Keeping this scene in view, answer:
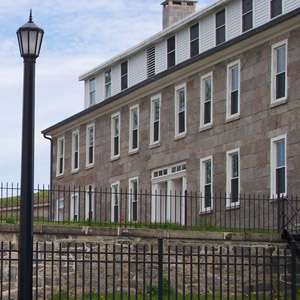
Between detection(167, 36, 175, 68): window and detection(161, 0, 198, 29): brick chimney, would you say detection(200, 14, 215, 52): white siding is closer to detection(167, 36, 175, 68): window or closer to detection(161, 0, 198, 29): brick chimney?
detection(167, 36, 175, 68): window

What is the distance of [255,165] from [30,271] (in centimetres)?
1712

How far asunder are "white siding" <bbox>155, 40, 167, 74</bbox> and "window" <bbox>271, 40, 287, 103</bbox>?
1044 centimetres

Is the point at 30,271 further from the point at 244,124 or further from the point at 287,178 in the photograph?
the point at 244,124

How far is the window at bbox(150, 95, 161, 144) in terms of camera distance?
3822 centimetres

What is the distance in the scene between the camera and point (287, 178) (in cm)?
2975

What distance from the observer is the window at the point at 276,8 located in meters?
33.8

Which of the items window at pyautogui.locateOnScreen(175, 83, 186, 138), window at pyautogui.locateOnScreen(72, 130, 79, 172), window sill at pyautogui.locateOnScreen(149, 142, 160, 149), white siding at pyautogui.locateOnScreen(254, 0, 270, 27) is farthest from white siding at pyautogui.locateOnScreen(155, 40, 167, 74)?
white siding at pyautogui.locateOnScreen(254, 0, 270, 27)

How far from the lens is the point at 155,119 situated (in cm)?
3841

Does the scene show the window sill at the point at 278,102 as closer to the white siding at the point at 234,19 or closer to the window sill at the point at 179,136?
the white siding at the point at 234,19

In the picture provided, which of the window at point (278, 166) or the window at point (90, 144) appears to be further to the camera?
the window at point (90, 144)

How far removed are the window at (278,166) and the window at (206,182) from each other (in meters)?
3.79

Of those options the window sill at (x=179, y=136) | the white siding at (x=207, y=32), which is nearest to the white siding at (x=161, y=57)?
the white siding at (x=207, y=32)

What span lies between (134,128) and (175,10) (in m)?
6.38

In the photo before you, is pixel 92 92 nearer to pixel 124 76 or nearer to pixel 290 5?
pixel 124 76
